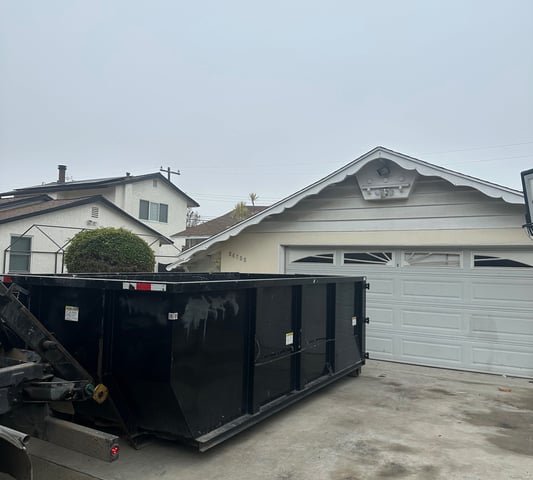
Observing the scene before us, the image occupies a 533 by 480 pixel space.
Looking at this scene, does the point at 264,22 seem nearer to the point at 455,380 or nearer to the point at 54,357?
the point at 455,380

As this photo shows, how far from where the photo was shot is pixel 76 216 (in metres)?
21.1

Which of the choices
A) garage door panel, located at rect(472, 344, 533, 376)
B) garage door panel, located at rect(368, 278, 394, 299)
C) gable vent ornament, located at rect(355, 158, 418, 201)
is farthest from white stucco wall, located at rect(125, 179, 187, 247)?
garage door panel, located at rect(472, 344, 533, 376)

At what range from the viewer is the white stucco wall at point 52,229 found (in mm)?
17891

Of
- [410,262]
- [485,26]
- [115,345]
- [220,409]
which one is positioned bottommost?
[220,409]

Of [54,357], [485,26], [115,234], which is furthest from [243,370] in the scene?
[485,26]

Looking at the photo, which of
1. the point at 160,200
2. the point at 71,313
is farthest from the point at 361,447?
the point at 160,200

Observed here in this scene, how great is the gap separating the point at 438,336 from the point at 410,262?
4.98 ft

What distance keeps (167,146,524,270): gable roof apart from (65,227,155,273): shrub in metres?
3.52

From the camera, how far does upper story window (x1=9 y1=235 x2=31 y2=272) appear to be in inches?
704

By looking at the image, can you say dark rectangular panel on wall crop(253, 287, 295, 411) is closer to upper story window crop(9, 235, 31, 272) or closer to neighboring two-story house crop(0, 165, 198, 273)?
neighboring two-story house crop(0, 165, 198, 273)

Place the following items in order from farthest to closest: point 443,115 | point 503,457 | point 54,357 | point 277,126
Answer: point 277,126
point 443,115
point 503,457
point 54,357

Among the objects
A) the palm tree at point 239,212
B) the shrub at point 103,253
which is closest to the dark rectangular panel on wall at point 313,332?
the shrub at point 103,253

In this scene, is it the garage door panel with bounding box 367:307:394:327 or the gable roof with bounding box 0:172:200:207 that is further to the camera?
the gable roof with bounding box 0:172:200:207

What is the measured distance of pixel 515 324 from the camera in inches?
322
